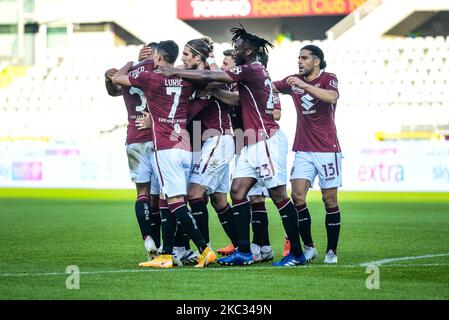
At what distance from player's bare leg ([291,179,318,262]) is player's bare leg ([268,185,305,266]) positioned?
37 cm

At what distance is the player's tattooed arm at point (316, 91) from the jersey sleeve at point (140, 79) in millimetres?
1517

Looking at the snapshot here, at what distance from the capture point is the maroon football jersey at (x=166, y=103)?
33.3 ft

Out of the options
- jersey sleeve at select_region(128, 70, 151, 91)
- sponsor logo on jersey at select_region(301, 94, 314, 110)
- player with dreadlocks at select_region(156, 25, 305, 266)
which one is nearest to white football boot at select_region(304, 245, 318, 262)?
player with dreadlocks at select_region(156, 25, 305, 266)

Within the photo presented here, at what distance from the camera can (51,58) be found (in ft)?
143

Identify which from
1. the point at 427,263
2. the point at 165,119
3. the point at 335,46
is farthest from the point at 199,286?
the point at 335,46

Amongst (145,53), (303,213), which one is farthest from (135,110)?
(303,213)

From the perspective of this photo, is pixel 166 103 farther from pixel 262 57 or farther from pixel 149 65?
pixel 262 57

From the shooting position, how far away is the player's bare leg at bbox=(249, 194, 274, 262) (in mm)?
10992

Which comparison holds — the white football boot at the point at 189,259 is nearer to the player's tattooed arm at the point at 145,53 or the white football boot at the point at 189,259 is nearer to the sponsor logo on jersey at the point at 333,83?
the player's tattooed arm at the point at 145,53

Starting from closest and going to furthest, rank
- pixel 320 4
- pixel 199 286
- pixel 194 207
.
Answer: pixel 199 286 → pixel 194 207 → pixel 320 4

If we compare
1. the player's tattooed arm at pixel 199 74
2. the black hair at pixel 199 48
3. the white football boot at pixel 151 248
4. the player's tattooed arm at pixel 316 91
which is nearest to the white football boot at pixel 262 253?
the white football boot at pixel 151 248

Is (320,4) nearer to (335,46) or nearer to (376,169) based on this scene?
(335,46)

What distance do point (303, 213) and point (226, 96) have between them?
1.55 m
